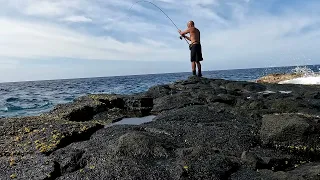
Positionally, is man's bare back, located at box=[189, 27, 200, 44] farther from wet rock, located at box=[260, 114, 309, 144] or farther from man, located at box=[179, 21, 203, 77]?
wet rock, located at box=[260, 114, 309, 144]

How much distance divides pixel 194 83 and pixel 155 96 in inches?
121

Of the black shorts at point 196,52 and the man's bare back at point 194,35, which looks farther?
the black shorts at point 196,52

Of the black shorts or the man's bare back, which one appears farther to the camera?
the black shorts

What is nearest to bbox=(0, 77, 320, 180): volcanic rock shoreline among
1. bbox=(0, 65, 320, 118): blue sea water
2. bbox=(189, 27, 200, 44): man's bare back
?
bbox=(189, 27, 200, 44): man's bare back

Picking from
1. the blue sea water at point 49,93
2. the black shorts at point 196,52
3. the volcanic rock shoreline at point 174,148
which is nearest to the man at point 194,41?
the black shorts at point 196,52

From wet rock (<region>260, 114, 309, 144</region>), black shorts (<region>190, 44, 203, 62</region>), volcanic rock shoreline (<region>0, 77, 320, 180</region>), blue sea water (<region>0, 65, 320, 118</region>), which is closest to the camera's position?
volcanic rock shoreline (<region>0, 77, 320, 180</region>)

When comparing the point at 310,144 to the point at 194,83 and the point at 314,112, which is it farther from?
the point at 194,83

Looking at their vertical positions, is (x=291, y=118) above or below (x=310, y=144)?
above

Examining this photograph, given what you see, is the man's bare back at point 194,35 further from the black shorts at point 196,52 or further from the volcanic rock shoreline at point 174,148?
the volcanic rock shoreline at point 174,148

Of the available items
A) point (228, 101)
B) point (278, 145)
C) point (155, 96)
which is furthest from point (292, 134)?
point (155, 96)

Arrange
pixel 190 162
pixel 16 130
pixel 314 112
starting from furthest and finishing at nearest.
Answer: pixel 314 112
pixel 16 130
pixel 190 162

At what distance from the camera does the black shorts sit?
15258 millimetres

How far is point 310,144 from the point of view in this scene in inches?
214

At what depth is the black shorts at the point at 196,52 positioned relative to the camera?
1526 cm
